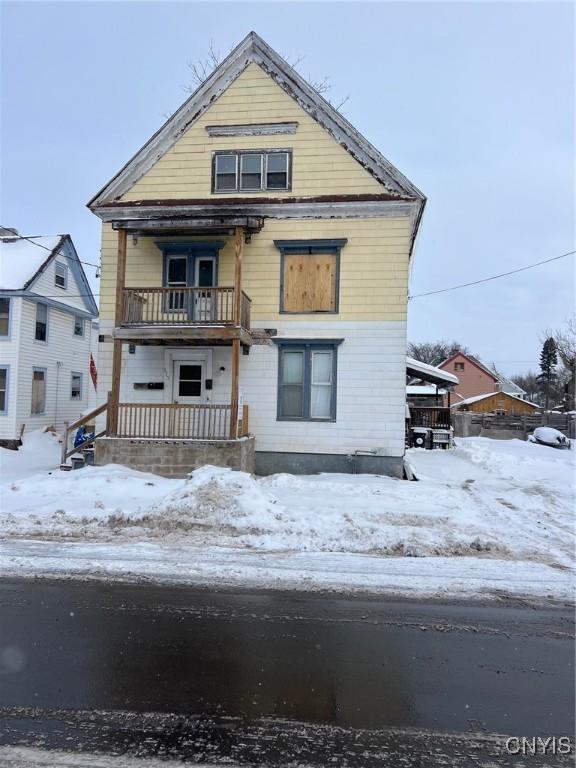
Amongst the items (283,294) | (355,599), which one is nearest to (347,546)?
(355,599)

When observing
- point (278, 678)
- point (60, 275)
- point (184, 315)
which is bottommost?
point (278, 678)

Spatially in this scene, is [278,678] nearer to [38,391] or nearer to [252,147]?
[252,147]

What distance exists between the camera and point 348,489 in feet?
33.9

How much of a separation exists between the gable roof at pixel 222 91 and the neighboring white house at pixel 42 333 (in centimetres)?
911

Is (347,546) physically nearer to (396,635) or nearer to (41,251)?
(396,635)

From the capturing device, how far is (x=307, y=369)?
43.7 ft

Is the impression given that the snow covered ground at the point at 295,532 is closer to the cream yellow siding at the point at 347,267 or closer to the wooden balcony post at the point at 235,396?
the wooden balcony post at the point at 235,396

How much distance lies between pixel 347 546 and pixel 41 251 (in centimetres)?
2139

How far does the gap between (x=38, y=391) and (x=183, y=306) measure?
12.0m

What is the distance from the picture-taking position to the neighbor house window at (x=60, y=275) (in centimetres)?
2283

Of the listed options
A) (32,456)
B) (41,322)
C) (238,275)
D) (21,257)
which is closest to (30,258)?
(21,257)

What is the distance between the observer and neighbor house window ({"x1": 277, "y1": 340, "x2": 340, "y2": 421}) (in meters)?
13.3

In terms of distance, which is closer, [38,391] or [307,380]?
[307,380]

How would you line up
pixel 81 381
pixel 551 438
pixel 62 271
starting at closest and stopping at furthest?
pixel 551 438 → pixel 62 271 → pixel 81 381
